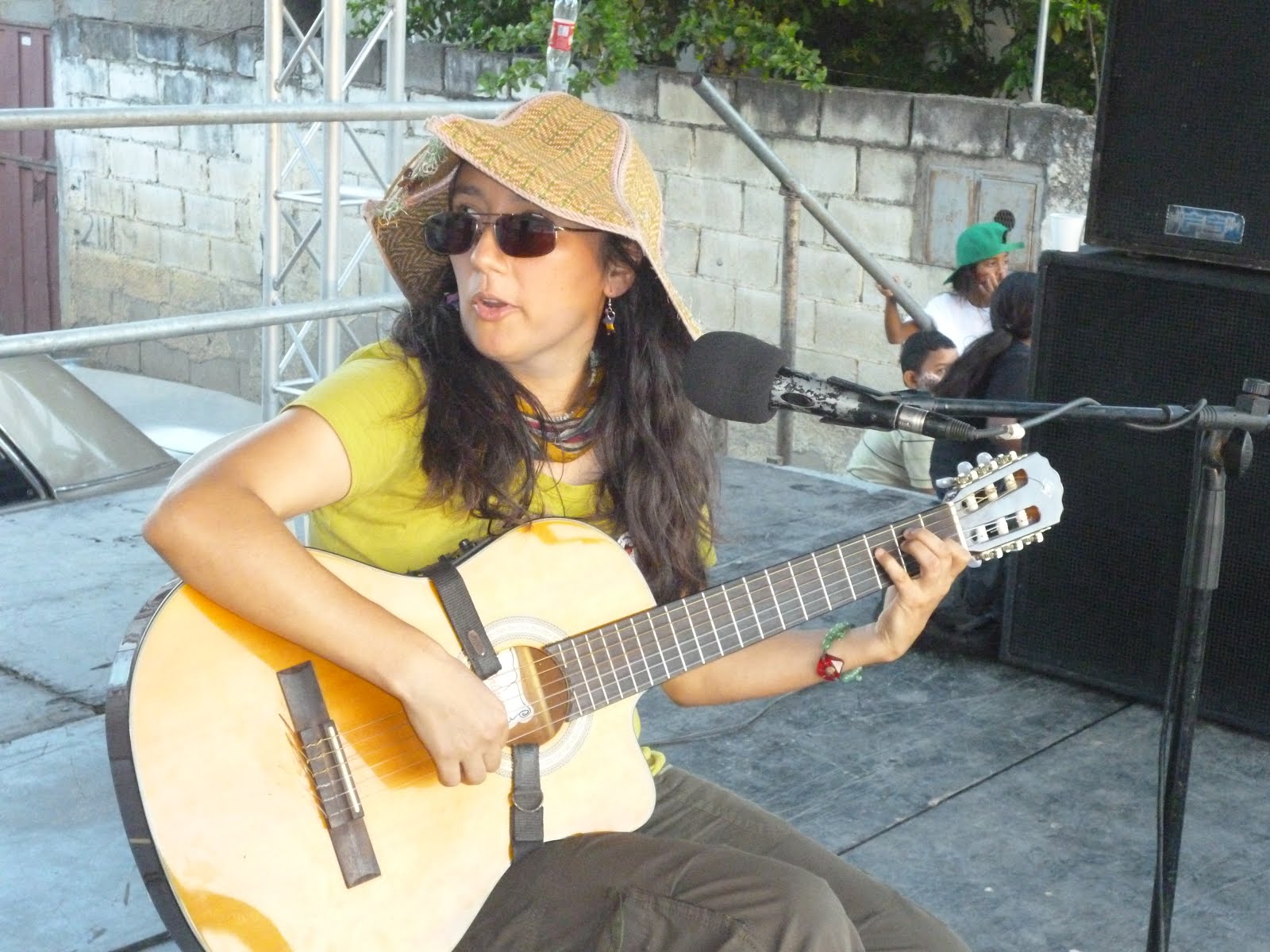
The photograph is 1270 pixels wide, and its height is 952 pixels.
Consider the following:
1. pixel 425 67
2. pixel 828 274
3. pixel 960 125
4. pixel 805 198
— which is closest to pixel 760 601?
pixel 805 198

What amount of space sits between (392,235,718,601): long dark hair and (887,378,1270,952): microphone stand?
0.55 meters

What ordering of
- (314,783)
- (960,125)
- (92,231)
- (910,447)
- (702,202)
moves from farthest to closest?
1. (92,231)
2. (702,202)
3. (960,125)
4. (910,447)
5. (314,783)

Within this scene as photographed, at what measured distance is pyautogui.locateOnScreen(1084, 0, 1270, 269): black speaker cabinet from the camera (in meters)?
3.49

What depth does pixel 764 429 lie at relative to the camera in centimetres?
833

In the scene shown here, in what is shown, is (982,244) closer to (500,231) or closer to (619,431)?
(619,431)

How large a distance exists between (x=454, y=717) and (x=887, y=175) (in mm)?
5856

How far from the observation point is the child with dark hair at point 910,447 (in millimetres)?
5789

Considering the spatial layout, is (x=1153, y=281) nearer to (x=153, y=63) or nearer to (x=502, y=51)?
(x=502, y=51)

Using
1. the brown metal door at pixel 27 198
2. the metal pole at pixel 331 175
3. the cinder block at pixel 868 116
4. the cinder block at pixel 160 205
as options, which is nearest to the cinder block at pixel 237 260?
the cinder block at pixel 160 205

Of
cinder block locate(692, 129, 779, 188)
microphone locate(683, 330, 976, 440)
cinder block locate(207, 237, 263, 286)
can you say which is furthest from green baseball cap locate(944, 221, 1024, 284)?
cinder block locate(207, 237, 263, 286)

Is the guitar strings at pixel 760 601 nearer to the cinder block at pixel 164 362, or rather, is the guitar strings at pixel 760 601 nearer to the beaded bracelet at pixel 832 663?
the beaded bracelet at pixel 832 663

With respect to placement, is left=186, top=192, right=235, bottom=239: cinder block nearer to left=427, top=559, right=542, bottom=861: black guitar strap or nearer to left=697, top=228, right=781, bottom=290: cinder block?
left=697, top=228, right=781, bottom=290: cinder block

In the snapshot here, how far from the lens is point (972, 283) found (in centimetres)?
657

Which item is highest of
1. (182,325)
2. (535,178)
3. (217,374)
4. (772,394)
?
(535,178)
